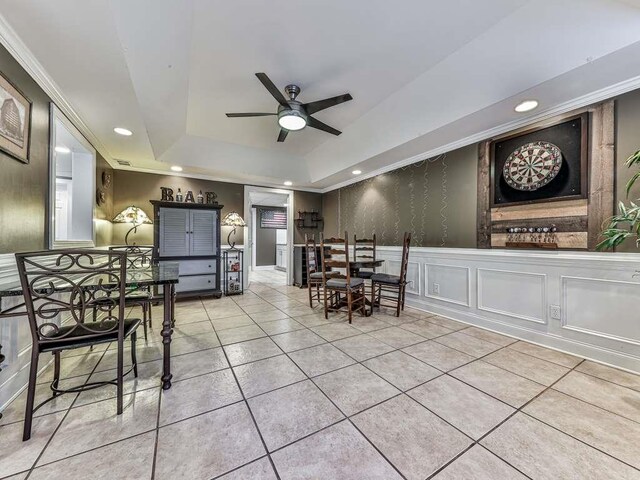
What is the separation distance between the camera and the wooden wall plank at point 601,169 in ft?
7.01

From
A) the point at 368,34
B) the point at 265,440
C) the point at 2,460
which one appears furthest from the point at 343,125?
the point at 2,460

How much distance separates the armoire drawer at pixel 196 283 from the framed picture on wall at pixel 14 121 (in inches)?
103

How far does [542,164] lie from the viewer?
252 cm

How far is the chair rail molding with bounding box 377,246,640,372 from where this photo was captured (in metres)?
2.07

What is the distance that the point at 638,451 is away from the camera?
1245 mm

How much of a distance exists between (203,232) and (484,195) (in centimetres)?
423

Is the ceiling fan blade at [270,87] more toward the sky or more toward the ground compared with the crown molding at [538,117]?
more toward the sky

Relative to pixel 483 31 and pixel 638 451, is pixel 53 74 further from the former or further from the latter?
pixel 638 451

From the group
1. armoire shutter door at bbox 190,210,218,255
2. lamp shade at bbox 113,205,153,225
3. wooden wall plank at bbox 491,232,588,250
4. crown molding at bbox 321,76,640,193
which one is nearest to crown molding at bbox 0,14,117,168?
lamp shade at bbox 113,205,153,225

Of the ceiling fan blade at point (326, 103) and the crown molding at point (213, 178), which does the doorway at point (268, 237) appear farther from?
the ceiling fan blade at point (326, 103)

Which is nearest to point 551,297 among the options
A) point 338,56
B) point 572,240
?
point 572,240

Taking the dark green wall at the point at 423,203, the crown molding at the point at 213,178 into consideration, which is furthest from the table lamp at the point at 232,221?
the dark green wall at the point at 423,203

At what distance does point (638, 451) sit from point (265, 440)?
1.85 meters

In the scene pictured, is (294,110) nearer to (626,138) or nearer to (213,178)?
(626,138)
